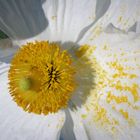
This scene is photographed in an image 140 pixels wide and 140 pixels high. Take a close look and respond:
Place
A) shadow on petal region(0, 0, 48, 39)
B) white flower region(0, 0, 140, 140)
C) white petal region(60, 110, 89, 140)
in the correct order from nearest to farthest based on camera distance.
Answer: white flower region(0, 0, 140, 140) < shadow on petal region(0, 0, 48, 39) < white petal region(60, 110, 89, 140)

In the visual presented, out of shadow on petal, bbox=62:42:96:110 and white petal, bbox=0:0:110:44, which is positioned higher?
white petal, bbox=0:0:110:44

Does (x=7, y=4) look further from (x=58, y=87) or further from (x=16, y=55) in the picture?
(x=58, y=87)

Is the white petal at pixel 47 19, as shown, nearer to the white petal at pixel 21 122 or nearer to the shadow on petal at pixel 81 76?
the shadow on petal at pixel 81 76

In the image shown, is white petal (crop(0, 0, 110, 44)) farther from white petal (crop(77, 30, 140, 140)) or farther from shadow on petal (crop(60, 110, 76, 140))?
shadow on petal (crop(60, 110, 76, 140))

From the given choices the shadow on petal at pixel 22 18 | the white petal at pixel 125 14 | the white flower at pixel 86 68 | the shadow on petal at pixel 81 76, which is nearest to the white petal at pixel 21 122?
the white flower at pixel 86 68

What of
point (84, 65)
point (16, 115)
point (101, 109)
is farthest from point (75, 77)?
point (16, 115)

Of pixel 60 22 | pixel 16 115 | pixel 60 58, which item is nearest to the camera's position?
pixel 60 58

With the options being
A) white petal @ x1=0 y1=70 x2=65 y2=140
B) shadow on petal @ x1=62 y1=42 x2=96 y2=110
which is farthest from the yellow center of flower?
white petal @ x1=0 y1=70 x2=65 y2=140

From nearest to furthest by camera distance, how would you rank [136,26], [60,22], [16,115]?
[136,26] < [60,22] < [16,115]
